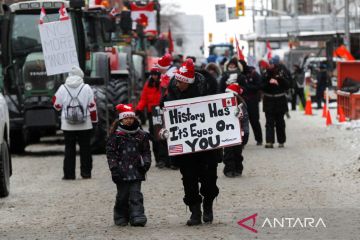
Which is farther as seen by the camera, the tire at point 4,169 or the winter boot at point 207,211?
the tire at point 4,169

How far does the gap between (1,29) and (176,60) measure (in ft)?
12.1

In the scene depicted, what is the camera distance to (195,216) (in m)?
12.1

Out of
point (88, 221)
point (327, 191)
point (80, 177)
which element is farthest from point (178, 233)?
point (80, 177)

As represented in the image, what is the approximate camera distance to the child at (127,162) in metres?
12.4

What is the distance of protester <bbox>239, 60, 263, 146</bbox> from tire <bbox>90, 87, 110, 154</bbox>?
2853mm

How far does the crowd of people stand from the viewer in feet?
40.3

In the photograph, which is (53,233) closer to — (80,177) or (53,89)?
(80,177)

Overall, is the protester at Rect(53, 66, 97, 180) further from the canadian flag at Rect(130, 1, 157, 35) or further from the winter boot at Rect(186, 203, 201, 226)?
the canadian flag at Rect(130, 1, 157, 35)

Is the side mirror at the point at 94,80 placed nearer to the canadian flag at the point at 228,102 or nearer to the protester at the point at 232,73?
the protester at the point at 232,73

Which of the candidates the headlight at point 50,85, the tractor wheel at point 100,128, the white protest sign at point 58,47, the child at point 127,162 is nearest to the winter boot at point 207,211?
the child at point 127,162

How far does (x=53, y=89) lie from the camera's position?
78.6 ft

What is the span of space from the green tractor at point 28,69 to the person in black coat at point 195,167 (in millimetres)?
11144

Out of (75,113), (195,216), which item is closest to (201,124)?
(195,216)

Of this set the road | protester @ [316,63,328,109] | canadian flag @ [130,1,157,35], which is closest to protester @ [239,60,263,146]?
the road
